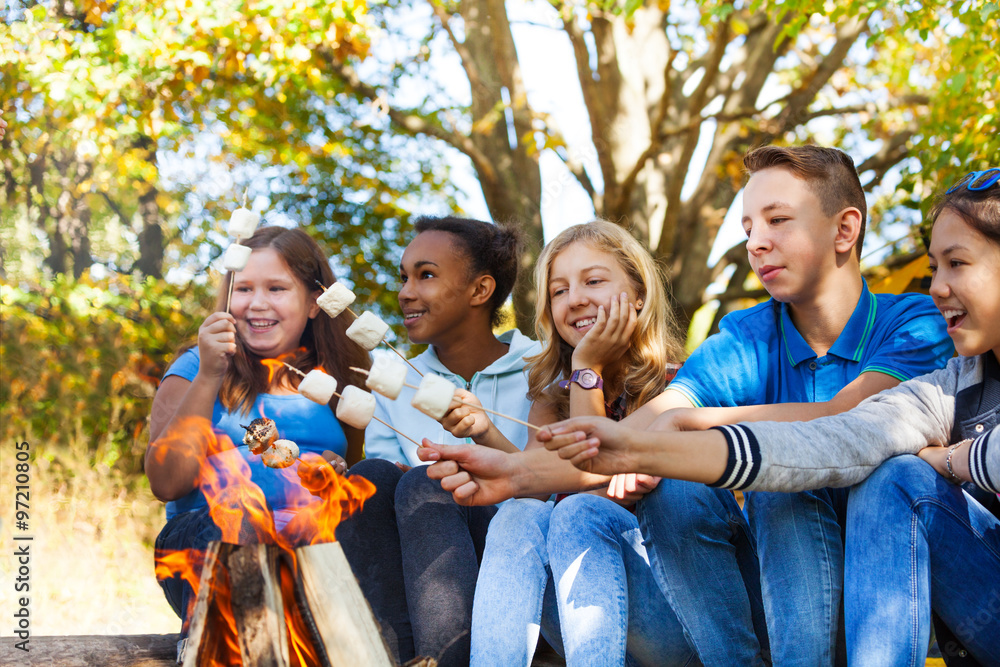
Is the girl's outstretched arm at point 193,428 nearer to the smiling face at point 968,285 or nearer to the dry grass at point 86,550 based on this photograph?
the dry grass at point 86,550

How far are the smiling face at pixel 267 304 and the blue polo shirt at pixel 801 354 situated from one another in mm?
1565

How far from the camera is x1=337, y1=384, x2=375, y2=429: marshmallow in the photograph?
2.17m

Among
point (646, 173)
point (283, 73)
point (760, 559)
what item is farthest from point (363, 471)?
point (646, 173)

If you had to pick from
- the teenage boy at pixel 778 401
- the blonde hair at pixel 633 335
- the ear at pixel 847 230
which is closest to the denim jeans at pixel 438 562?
the teenage boy at pixel 778 401

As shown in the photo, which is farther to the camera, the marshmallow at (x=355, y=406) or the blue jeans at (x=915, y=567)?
the marshmallow at (x=355, y=406)

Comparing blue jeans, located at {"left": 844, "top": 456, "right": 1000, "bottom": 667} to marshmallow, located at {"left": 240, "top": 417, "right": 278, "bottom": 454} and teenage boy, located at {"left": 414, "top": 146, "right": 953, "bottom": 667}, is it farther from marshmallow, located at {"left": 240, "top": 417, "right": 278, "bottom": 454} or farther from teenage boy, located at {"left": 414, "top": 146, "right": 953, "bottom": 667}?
marshmallow, located at {"left": 240, "top": 417, "right": 278, "bottom": 454}

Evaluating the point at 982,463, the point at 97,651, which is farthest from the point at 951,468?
the point at 97,651

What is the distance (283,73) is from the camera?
597 cm

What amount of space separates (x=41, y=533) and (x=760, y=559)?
4783mm

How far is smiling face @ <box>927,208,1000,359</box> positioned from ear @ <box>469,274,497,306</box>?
6.09 feet

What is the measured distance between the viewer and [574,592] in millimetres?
2061

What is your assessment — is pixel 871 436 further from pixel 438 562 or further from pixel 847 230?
pixel 438 562

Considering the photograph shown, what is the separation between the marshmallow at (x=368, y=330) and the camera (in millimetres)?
2500

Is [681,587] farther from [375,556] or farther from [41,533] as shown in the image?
[41,533]
